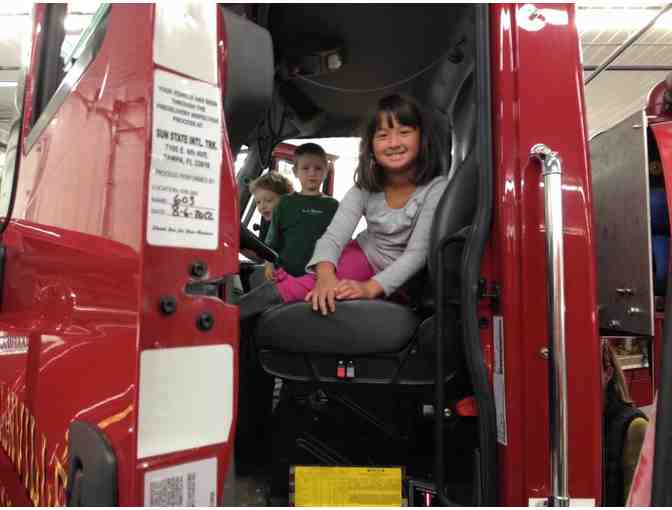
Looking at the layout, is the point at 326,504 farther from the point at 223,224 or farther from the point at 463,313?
the point at 223,224

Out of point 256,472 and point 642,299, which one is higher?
point 642,299

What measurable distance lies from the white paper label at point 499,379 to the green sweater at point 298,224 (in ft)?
3.73

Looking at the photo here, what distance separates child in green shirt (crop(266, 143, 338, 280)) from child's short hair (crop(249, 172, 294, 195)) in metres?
0.16

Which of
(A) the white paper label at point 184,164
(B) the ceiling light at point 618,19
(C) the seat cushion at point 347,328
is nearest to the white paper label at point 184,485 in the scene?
(A) the white paper label at point 184,164

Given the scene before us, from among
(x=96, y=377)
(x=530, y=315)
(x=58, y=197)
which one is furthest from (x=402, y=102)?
(x=96, y=377)

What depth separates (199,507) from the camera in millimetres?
884

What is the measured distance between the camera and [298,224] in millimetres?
2396

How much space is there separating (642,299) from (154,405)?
4.07 feet

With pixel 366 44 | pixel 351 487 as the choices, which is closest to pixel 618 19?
pixel 366 44

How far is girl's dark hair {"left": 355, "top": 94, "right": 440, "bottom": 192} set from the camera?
65.7 inches

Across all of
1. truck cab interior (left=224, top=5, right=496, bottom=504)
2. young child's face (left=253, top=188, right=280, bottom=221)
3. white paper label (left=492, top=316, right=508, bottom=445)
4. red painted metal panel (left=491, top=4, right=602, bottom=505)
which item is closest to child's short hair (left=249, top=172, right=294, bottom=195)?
young child's face (left=253, top=188, right=280, bottom=221)

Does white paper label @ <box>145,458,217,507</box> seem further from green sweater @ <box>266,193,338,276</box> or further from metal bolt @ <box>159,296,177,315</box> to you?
green sweater @ <box>266,193,338,276</box>

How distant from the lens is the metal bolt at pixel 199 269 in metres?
0.91

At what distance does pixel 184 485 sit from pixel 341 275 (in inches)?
34.8
